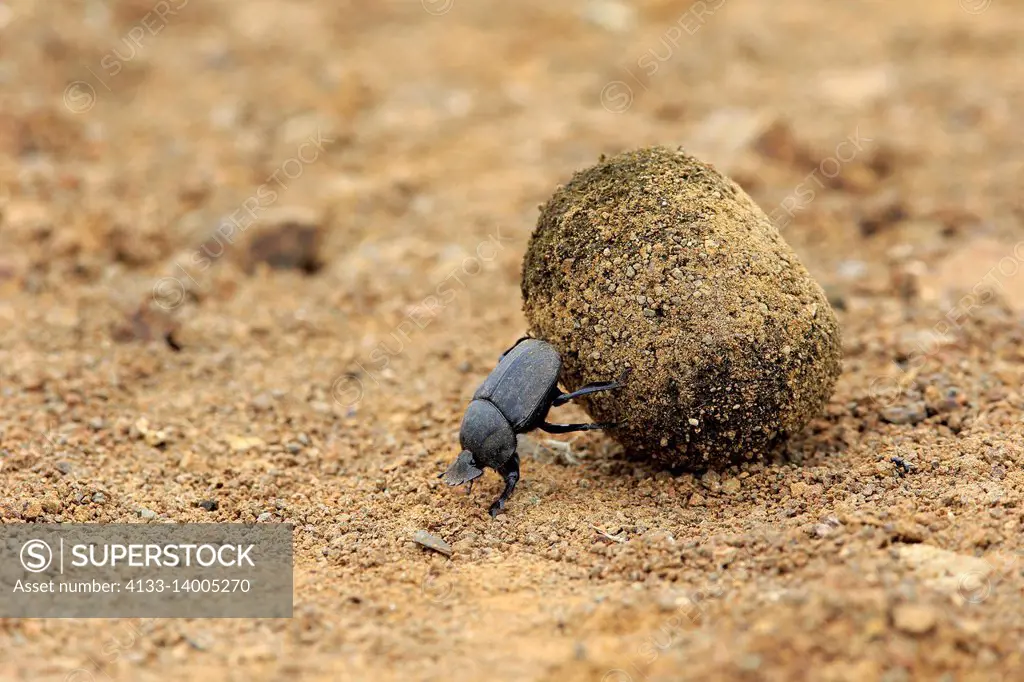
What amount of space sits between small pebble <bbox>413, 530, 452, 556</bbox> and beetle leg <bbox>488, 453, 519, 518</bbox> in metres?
0.30

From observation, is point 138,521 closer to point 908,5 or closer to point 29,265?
point 29,265

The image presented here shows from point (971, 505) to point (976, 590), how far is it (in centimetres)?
A: 63

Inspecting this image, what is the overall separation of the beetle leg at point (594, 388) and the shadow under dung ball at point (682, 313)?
0.03 meters

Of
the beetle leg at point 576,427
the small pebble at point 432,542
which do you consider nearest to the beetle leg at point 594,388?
the beetle leg at point 576,427

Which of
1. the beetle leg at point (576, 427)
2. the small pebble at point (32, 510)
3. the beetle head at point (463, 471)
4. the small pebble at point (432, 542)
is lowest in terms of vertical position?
the small pebble at point (432, 542)

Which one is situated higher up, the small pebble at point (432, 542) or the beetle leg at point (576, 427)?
the beetle leg at point (576, 427)

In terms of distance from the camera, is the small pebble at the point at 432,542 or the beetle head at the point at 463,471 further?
the beetle head at the point at 463,471

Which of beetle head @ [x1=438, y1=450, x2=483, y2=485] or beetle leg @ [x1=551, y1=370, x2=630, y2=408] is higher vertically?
beetle leg @ [x1=551, y1=370, x2=630, y2=408]

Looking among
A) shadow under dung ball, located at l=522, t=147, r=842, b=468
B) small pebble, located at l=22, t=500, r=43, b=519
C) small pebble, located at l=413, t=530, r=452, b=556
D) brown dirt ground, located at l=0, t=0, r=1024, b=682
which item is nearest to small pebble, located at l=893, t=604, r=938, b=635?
brown dirt ground, located at l=0, t=0, r=1024, b=682

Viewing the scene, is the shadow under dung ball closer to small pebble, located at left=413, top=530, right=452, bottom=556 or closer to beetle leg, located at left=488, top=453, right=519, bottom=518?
beetle leg, located at left=488, top=453, right=519, bottom=518

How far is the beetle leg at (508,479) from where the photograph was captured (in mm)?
4055

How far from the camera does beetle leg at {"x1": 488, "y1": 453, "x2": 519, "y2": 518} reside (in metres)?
4.05

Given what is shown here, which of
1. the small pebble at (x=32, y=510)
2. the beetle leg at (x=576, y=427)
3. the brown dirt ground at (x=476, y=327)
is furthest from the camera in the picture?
the beetle leg at (x=576, y=427)

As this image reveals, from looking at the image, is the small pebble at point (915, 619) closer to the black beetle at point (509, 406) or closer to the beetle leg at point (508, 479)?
the black beetle at point (509, 406)
